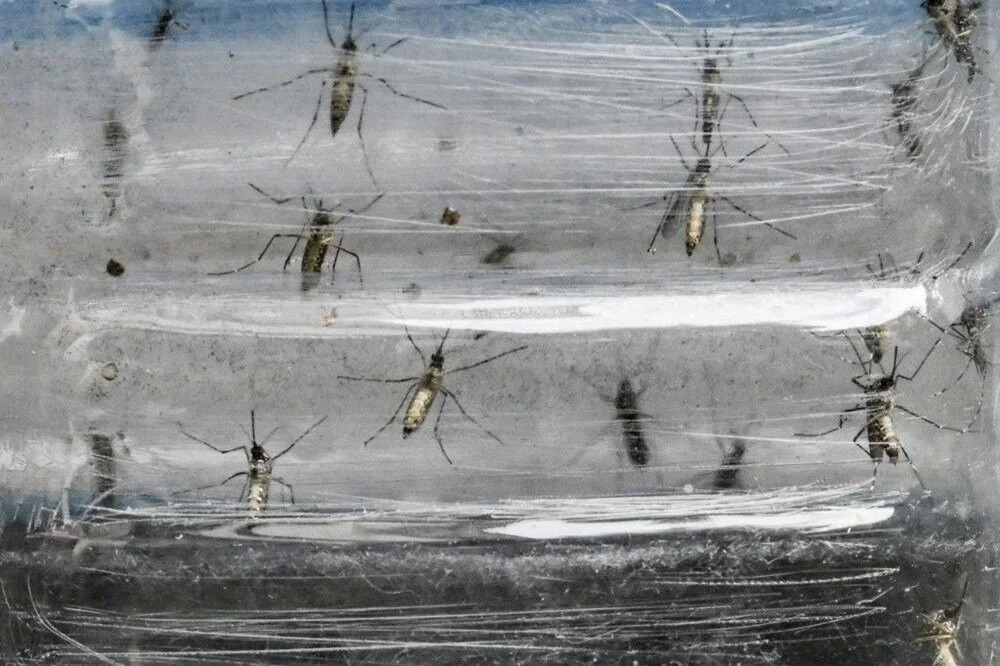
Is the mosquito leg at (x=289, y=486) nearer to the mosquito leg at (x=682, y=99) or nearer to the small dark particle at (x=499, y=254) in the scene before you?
the small dark particle at (x=499, y=254)

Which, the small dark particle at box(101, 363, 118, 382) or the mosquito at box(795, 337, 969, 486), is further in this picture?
the small dark particle at box(101, 363, 118, 382)

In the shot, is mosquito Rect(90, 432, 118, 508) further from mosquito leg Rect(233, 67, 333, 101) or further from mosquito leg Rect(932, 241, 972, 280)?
mosquito leg Rect(932, 241, 972, 280)

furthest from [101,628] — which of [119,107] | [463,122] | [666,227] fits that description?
[666,227]

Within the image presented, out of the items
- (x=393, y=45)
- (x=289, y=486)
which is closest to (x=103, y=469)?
(x=289, y=486)

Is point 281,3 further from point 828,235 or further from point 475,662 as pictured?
point 475,662

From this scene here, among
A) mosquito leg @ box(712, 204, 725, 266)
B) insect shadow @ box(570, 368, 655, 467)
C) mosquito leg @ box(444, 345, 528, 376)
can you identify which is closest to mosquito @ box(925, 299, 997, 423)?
mosquito leg @ box(712, 204, 725, 266)

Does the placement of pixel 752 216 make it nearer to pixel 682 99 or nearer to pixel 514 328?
pixel 682 99

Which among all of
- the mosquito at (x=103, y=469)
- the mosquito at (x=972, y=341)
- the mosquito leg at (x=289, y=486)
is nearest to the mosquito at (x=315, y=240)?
the mosquito leg at (x=289, y=486)
